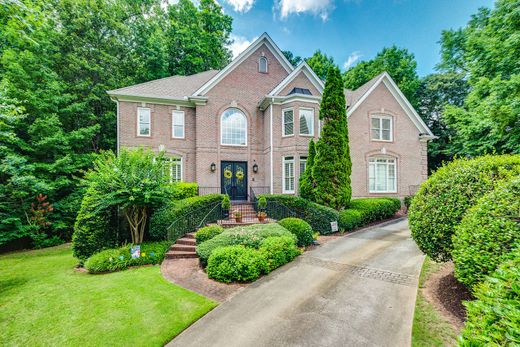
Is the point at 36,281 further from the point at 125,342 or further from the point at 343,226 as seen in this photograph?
the point at 343,226

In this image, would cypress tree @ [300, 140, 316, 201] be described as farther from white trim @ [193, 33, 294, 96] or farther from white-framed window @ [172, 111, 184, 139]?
white-framed window @ [172, 111, 184, 139]

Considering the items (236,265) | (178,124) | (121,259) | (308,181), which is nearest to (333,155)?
(308,181)

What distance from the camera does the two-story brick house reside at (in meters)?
13.7

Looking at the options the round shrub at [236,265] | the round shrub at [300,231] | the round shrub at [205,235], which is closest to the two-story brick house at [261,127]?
the round shrub at [300,231]

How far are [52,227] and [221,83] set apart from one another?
13102 millimetres

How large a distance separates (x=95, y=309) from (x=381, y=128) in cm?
1709

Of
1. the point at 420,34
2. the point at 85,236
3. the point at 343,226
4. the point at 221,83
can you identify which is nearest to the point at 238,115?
the point at 221,83

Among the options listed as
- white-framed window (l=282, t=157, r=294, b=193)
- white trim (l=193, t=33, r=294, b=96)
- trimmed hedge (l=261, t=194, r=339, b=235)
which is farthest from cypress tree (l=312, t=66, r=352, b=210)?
white trim (l=193, t=33, r=294, b=96)

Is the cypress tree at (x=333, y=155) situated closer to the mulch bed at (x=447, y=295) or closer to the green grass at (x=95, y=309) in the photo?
the mulch bed at (x=447, y=295)

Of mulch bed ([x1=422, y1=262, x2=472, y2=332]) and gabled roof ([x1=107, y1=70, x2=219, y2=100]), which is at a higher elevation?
gabled roof ([x1=107, y1=70, x2=219, y2=100])

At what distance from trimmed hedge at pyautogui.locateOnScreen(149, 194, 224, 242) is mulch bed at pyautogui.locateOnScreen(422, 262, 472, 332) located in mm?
7913

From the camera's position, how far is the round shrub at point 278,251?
641 cm

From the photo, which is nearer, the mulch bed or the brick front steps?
the mulch bed

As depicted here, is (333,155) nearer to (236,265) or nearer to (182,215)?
(236,265)
